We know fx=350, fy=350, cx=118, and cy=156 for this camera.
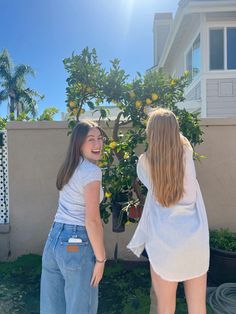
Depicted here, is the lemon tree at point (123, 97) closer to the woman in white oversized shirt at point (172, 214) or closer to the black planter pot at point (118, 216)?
the black planter pot at point (118, 216)

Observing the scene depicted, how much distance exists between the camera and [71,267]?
2172 millimetres

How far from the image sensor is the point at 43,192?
5062 millimetres

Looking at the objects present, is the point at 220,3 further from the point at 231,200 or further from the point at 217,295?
the point at 217,295

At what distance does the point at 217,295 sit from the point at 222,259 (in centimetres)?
45

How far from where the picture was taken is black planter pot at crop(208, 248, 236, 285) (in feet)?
13.0

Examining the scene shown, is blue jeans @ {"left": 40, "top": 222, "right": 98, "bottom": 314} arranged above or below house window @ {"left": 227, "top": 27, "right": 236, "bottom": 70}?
below

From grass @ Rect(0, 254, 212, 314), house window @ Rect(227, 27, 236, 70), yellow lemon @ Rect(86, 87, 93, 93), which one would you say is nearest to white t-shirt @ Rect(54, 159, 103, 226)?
yellow lemon @ Rect(86, 87, 93, 93)

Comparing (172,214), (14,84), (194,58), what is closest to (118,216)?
(172,214)

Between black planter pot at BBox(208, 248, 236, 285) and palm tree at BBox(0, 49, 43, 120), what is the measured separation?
92.3 feet

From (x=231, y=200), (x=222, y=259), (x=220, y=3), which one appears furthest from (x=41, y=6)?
(x=222, y=259)

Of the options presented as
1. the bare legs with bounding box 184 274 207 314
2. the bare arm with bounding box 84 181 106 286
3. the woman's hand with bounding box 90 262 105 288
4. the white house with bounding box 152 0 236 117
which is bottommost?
the bare legs with bounding box 184 274 207 314

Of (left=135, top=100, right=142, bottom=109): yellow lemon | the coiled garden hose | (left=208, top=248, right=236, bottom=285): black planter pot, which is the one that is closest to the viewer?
the coiled garden hose

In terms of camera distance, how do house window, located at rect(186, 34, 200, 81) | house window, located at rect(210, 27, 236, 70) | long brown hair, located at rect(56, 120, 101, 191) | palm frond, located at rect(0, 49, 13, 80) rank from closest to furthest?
long brown hair, located at rect(56, 120, 101, 191) → house window, located at rect(210, 27, 236, 70) → house window, located at rect(186, 34, 200, 81) → palm frond, located at rect(0, 49, 13, 80)

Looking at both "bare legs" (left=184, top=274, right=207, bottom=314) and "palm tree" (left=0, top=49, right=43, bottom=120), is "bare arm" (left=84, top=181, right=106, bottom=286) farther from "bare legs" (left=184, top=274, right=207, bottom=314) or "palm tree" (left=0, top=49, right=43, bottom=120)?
"palm tree" (left=0, top=49, right=43, bottom=120)
